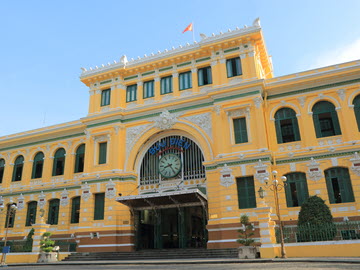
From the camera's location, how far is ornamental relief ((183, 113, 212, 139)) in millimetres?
24516

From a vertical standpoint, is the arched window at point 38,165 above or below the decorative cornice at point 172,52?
below

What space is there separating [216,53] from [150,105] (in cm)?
663

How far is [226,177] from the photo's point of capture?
22.3m

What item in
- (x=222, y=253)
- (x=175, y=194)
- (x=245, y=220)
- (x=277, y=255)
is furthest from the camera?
(x=175, y=194)

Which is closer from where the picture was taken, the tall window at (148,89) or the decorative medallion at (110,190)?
the decorative medallion at (110,190)

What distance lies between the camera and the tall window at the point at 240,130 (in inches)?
911

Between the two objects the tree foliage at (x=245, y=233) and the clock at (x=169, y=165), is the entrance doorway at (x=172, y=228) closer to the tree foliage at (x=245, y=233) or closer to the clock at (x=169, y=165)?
the clock at (x=169, y=165)

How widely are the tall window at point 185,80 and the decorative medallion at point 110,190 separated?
931 centimetres

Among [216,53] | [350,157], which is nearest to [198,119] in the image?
[216,53]

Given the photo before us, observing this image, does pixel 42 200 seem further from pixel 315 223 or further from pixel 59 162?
pixel 315 223

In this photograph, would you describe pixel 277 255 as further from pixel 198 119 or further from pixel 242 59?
pixel 242 59

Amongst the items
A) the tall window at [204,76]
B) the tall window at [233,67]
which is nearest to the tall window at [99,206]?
the tall window at [204,76]

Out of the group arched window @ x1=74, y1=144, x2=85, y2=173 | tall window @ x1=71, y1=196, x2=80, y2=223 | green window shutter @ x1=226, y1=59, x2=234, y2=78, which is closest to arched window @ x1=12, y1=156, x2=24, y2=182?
arched window @ x1=74, y1=144, x2=85, y2=173

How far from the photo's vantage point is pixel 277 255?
1734 centimetres
